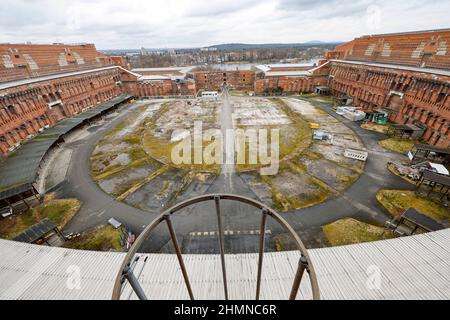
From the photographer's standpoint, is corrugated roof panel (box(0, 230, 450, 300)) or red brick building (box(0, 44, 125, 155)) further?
red brick building (box(0, 44, 125, 155))

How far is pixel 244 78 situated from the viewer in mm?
86312

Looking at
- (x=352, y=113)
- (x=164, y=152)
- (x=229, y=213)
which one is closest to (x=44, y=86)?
(x=164, y=152)

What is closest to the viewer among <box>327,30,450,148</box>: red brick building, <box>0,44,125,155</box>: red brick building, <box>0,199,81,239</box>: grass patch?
<box>0,199,81,239</box>: grass patch

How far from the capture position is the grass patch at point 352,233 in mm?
19630

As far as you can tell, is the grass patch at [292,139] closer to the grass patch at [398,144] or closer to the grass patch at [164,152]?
the grass patch at [164,152]

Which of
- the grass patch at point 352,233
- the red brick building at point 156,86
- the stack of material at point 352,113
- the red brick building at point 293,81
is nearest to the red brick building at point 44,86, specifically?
the red brick building at point 156,86

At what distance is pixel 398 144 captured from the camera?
36938 millimetres

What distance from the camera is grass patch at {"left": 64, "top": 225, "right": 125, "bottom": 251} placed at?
19.7 m

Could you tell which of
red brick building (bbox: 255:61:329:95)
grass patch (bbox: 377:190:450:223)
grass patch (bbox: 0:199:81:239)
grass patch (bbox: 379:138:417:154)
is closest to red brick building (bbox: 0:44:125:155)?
grass patch (bbox: 0:199:81:239)

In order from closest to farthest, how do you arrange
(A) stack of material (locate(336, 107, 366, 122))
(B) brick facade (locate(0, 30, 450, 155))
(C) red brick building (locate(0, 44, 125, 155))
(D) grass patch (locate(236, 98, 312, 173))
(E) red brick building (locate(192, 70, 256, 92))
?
(D) grass patch (locate(236, 98, 312, 173)) → (B) brick facade (locate(0, 30, 450, 155)) → (C) red brick building (locate(0, 44, 125, 155)) → (A) stack of material (locate(336, 107, 366, 122)) → (E) red brick building (locate(192, 70, 256, 92))

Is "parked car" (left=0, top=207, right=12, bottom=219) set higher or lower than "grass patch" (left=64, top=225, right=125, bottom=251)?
higher

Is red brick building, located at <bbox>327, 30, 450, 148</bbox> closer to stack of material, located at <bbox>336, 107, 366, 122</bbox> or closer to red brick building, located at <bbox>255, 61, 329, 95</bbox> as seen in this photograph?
stack of material, located at <bbox>336, 107, 366, 122</bbox>

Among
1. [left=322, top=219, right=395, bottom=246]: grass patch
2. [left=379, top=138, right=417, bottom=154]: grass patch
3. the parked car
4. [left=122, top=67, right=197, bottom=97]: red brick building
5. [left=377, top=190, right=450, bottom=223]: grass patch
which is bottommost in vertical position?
[left=379, top=138, right=417, bottom=154]: grass patch

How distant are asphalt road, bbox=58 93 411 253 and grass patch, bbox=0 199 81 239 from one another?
39.5 inches
